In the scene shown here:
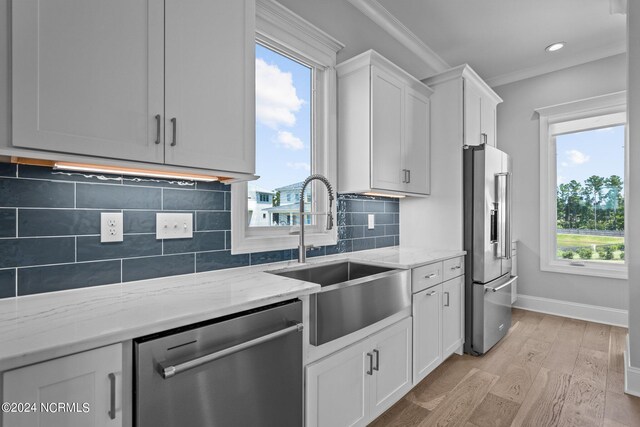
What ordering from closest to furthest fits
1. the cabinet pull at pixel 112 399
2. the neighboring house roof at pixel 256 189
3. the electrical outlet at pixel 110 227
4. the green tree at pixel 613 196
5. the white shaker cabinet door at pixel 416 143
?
the cabinet pull at pixel 112 399 → the electrical outlet at pixel 110 227 → the neighboring house roof at pixel 256 189 → the white shaker cabinet door at pixel 416 143 → the green tree at pixel 613 196

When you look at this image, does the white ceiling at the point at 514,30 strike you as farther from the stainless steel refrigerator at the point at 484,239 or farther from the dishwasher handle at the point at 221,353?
the dishwasher handle at the point at 221,353

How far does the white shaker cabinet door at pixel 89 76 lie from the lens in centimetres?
96

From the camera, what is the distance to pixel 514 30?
315 cm

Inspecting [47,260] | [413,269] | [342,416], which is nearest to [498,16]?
[413,269]

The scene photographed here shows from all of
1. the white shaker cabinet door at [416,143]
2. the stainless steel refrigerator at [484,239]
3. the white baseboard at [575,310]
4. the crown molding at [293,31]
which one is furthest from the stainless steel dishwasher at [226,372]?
the white baseboard at [575,310]

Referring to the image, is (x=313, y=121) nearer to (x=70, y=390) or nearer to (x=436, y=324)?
(x=436, y=324)

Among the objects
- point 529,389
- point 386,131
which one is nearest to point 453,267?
point 529,389

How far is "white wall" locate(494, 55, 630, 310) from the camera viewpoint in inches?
139

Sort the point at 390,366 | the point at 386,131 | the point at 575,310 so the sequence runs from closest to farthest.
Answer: the point at 390,366
the point at 386,131
the point at 575,310

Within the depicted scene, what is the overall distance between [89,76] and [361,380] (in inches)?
68.3

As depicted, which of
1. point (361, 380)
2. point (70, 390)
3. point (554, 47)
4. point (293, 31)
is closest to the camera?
point (70, 390)

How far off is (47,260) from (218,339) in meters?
0.77

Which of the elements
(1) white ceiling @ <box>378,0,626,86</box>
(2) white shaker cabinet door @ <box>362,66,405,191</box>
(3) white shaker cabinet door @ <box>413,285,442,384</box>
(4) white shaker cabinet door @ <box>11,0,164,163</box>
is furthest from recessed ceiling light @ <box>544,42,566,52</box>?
(4) white shaker cabinet door @ <box>11,0,164,163</box>

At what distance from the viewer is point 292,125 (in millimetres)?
2260
